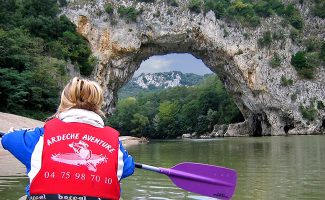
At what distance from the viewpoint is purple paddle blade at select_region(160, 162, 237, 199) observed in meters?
3.88

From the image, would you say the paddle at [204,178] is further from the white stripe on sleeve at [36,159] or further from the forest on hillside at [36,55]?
the forest on hillside at [36,55]

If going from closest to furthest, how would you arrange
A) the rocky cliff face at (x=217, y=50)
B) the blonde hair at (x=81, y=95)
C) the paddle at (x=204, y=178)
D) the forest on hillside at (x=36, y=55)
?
the blonde hair at (x=81, y=95)
the paddle at (x=204, y=178)
the forest on hillside at (x=36, y=55)
the rocky cliff face at (x=217, y=50)

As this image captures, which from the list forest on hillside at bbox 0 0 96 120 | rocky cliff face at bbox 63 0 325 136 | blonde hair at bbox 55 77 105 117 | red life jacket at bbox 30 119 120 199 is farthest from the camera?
rocky cliff face at bbox 63 0 325 136

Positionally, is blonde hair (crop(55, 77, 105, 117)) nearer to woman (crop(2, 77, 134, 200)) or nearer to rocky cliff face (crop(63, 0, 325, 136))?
woman (crop(2, 77, 134, 200))

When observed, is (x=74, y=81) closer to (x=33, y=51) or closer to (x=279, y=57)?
(x=33, y=51)

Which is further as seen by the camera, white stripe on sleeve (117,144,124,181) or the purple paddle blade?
the purple paddle blade

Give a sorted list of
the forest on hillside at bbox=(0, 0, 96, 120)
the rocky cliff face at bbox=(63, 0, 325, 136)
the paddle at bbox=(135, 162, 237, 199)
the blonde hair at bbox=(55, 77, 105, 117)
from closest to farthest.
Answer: the blonde hair at bbox=(55, 77, 105, 117) < the paddle at bbox=(135, 162, 237, 199) < the forest on hillside at bbox=(0, 0, 96, 120) < the rocky cliff face at bbox=(63, 0, 325, 136)

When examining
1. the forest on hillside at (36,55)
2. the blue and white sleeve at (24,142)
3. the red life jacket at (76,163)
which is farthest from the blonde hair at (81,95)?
the forest on hillside at (36,55)

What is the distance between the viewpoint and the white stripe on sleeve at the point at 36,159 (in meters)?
2.54

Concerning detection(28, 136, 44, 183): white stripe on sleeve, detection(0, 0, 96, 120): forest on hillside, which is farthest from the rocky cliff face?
detection(28, 136, 44, 183): white stripe on sleeve

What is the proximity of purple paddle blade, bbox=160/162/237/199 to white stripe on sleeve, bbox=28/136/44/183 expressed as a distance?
61.9 inches

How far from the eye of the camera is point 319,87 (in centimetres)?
4184

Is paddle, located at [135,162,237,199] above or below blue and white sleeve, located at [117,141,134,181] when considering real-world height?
below

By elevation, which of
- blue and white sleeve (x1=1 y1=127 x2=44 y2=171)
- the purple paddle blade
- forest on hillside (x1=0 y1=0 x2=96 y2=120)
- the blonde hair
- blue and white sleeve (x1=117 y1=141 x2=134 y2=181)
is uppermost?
forest on hillside (x1=0 y1=0 x2=96 y2=120)
